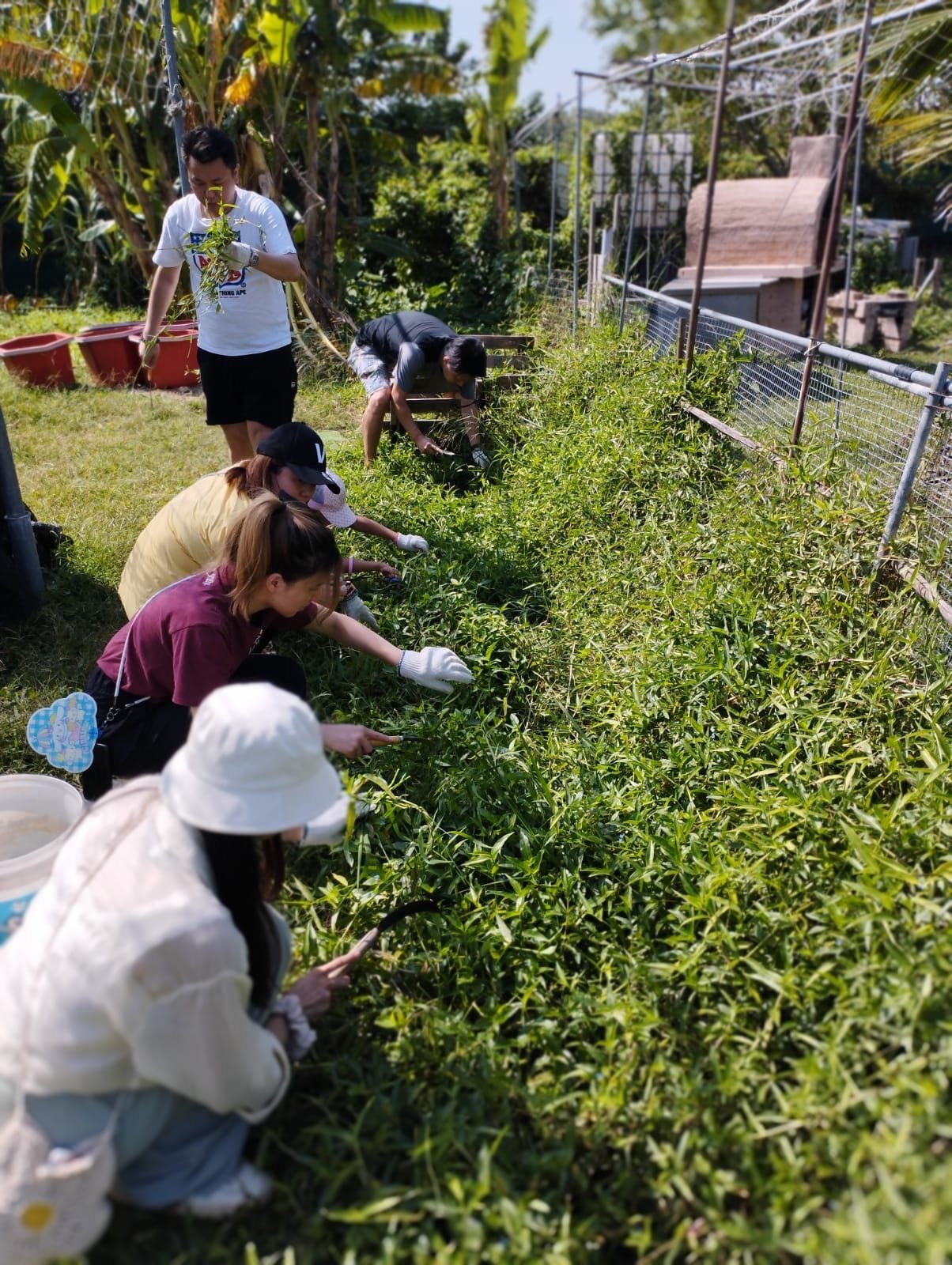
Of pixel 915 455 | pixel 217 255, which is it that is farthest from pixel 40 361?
pixel 915 455

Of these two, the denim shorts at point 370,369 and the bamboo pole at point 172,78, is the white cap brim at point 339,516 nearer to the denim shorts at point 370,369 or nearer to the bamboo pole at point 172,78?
the denim shorts at point 370,369

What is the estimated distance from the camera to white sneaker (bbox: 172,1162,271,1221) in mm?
1596

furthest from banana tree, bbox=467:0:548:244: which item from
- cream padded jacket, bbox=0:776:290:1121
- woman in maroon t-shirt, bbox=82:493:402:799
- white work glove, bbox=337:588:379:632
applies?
cream padded jacket, bbox=0:776:290:1121

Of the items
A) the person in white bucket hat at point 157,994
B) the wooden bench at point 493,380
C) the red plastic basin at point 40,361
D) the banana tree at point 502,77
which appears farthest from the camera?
the banana tree at point 502,77

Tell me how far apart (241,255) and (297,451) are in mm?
1332

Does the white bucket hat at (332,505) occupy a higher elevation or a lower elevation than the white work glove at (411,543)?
higher

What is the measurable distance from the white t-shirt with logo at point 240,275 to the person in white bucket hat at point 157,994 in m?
3.05

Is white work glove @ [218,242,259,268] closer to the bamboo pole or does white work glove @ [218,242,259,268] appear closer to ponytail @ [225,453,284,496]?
ponytail @ [225,453,284,496]

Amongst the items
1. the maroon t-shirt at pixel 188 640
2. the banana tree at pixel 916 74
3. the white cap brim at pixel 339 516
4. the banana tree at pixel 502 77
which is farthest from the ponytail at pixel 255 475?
the banana tree at pixel 502 77

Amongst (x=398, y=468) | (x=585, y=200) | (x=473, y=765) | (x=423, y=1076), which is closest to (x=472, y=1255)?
(x=423, y=1076)

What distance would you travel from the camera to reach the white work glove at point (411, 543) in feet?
14.0

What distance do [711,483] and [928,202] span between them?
24.5m

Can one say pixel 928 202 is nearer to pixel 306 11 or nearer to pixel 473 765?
pixel 306 11

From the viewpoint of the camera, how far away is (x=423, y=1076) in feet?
6.73
